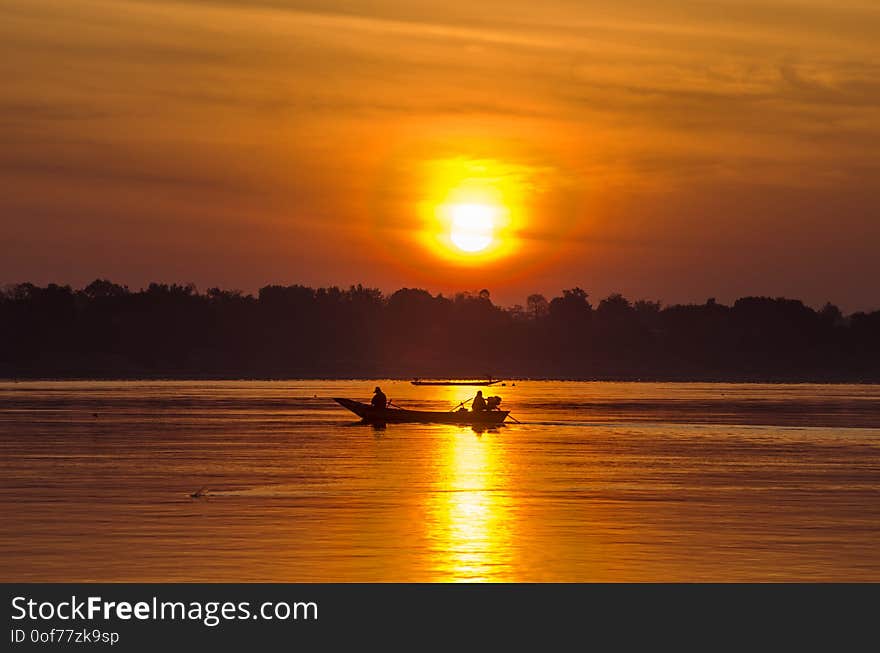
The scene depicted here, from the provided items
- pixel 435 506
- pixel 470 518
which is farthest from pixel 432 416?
pixel 470 518

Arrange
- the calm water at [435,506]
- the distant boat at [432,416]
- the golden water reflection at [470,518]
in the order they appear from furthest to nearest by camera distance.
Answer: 1. the distant boat at [432,416]
2. the calm water at [435,506]
3. the golden water reflection at [470,518]

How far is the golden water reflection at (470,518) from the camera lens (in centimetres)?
2860

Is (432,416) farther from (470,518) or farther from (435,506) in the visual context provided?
(470,518)

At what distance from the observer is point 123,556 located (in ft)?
97.1

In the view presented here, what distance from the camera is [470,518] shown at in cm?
3700

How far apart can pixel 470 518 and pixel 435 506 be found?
2918 millimetres

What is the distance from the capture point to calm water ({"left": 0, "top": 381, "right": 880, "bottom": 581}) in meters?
28.9

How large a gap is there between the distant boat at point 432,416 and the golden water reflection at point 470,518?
64.9 ft

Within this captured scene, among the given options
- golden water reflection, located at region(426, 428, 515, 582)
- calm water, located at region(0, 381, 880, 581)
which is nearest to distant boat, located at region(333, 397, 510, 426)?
calm water, located at region(0, 381, 880, 581)

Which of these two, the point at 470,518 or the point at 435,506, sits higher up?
the point at 435,506

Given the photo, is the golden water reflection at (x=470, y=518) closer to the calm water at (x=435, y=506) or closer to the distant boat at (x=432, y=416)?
the calm water at (x=435, y=506)

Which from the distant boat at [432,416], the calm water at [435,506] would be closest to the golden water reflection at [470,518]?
the calm water at [435,506]
